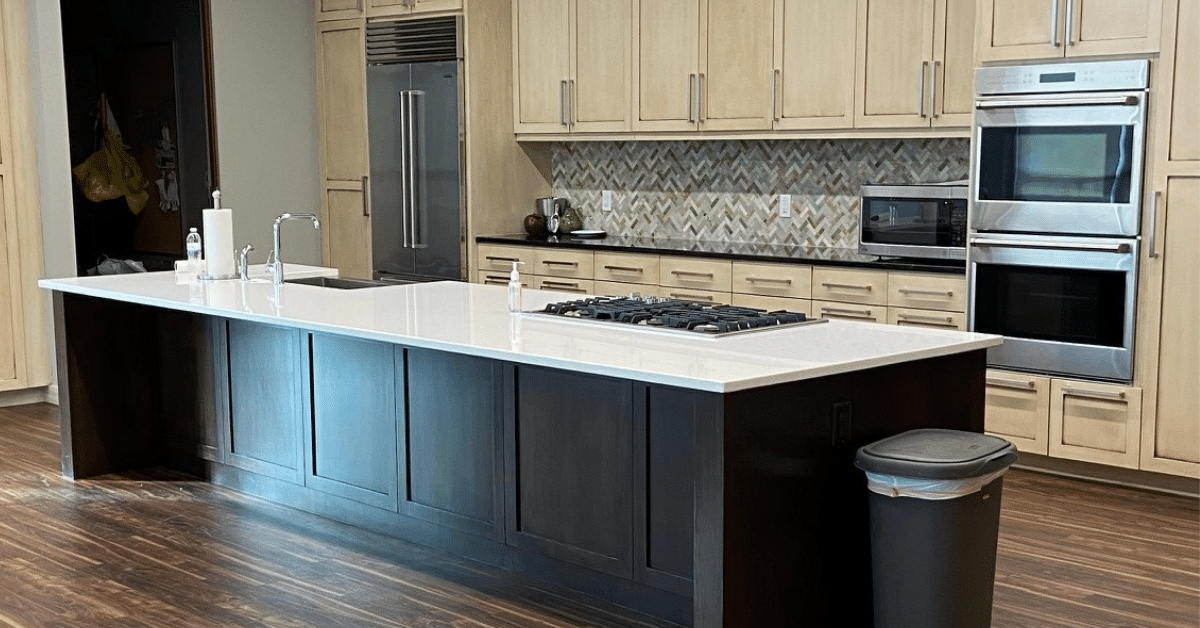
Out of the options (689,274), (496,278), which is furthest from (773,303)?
(496,278)

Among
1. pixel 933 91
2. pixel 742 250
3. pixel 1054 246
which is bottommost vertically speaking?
pixel 742 250

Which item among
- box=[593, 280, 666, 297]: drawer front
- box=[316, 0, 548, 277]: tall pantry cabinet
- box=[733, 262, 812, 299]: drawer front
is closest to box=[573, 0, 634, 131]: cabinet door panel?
box=[316, 0, 548, 277]: tall pantry cabinet

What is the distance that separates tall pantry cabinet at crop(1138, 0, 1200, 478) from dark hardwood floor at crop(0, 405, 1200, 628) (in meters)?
0.27

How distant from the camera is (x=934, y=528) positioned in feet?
10.1

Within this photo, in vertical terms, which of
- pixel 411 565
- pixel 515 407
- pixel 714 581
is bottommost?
pixel 411 565

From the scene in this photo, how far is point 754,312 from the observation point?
3998mm

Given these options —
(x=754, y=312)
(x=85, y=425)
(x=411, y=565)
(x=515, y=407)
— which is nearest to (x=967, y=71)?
(x=754, y=312)

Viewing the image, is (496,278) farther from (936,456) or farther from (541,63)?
(936,456)

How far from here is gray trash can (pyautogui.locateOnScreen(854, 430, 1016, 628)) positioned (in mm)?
3070

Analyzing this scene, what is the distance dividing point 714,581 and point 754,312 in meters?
1.21

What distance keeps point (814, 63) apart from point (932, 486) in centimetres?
323

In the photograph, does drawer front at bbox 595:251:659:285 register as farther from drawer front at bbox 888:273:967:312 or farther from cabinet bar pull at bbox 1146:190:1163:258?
cabinet bar pull at bbox 1146:190:1163:258

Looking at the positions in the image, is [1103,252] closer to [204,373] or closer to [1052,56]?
[1052,56]

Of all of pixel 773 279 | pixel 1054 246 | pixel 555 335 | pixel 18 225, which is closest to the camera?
pixel 555 335
